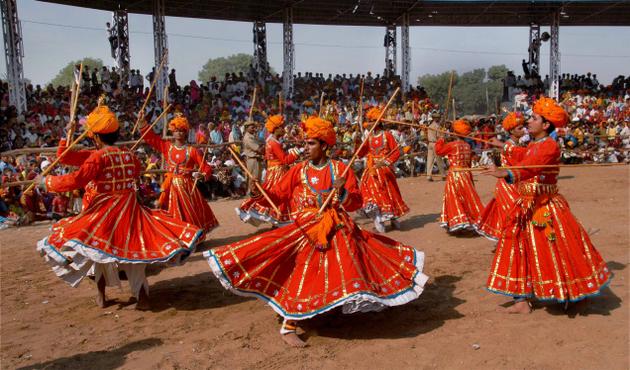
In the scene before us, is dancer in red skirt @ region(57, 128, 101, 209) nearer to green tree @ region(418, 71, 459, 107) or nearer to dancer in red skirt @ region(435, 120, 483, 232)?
dancer in red skirt @ region(435, 120, 483, 232)

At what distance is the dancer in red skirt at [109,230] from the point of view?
18.1 feet

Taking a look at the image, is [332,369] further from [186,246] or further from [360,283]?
[186,246]

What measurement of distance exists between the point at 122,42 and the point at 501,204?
58.1ft

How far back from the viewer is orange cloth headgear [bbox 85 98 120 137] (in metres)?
5.77

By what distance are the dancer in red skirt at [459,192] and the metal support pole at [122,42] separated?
15.6m

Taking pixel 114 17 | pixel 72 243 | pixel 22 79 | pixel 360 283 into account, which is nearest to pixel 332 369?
pixel 360 283

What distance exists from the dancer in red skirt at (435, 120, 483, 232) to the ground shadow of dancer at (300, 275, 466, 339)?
10.3 feet

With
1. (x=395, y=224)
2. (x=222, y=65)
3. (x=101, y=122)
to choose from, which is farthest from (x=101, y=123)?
(x=222, y=65)

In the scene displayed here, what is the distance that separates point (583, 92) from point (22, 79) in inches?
937

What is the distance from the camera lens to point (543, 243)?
17.5 ft

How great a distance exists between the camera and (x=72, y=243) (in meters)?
5.46

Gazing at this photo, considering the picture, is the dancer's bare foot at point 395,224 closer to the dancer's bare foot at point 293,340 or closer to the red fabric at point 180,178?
the red fabric at point 180,178

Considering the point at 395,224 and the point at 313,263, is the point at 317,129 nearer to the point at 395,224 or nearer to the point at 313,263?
the point at 313,263

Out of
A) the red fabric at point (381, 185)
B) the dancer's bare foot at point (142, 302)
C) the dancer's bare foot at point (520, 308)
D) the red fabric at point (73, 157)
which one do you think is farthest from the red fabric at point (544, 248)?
the red fabric at point (73, 157)
